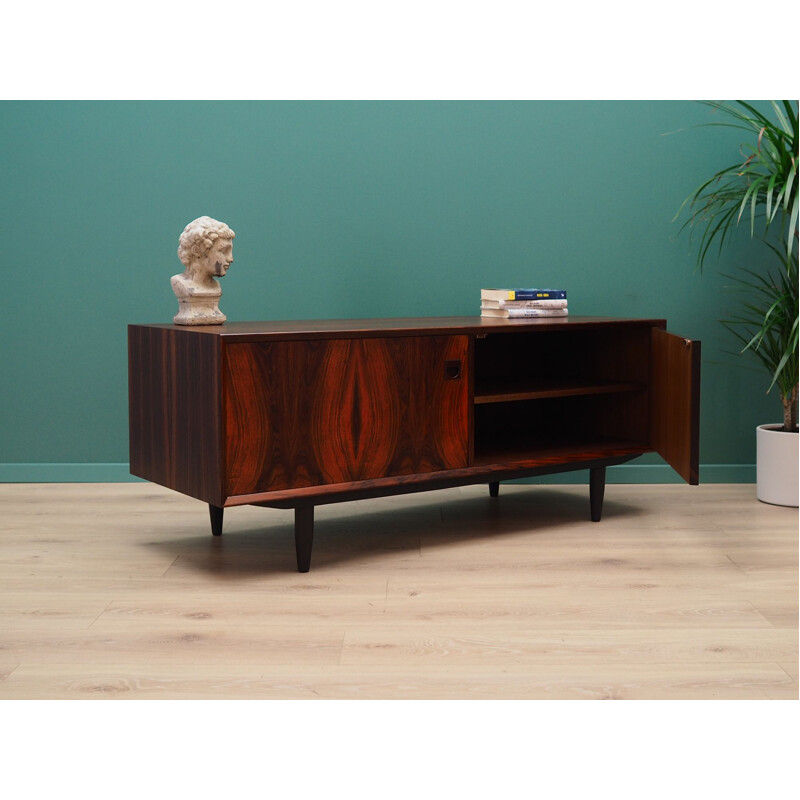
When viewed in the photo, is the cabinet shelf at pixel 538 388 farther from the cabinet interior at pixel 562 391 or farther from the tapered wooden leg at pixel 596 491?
the tapered wooden leg at pixel 596 491

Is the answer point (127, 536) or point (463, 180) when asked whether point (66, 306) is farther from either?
point (463, 180)

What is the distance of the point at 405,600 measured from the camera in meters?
2.46

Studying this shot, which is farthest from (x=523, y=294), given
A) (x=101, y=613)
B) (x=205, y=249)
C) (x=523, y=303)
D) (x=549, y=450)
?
(x=101, y=613)

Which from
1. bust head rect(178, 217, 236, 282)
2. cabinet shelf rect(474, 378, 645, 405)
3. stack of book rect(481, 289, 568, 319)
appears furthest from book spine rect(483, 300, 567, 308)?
bust head rect(178, 217, 236, 282)

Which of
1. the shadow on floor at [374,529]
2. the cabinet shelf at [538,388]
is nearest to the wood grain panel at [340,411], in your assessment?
the cabinet shelf at [538,388]

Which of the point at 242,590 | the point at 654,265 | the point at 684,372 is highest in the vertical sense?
the point at 654,265

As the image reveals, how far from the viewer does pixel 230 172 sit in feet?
12.4

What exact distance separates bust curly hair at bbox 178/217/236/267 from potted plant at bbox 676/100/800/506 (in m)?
1.69

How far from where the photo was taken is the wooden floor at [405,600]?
1971mm

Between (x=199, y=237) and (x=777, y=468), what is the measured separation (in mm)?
2172

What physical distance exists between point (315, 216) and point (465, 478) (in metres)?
1.39

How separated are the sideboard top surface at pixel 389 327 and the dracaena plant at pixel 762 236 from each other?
539 millimetres

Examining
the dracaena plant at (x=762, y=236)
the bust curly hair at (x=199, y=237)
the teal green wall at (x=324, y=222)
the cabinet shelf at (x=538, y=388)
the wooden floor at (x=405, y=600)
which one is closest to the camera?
the wooden floor at (x=405, y=600)

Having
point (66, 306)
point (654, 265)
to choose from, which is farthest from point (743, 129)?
point (66, 306)
